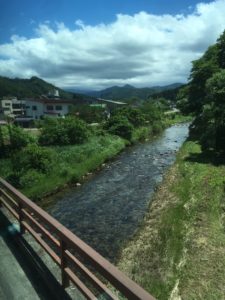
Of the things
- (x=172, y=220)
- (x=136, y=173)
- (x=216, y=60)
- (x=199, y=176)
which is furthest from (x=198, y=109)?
(x=172, y=220)

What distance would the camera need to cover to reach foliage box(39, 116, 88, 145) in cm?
3916

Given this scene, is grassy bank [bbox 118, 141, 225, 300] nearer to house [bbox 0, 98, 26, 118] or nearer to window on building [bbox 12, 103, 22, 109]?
house [bbox 0, 98, 26, 118]

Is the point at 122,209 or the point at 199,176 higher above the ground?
the point at 199,176

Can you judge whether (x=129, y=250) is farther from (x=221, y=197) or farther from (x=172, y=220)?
(x=221, y=197)

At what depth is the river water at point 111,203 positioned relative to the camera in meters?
16.0

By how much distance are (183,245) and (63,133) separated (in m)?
29.8

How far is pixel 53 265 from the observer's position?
635 cm

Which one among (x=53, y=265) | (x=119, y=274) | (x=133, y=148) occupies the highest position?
(x=119, y=274)

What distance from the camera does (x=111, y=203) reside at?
69.3ft

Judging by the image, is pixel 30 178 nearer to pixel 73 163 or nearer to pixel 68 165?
pixel 68 165

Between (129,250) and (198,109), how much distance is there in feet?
108

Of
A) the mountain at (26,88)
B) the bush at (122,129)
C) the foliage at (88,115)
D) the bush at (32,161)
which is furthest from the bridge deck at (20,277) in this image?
the mountain at (26,88)

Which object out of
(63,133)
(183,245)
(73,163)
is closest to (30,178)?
(73,163)

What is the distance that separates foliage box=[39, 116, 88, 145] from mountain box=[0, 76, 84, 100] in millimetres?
70581
